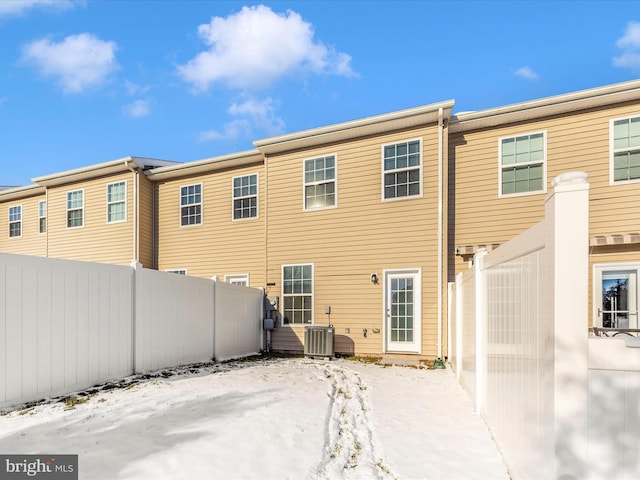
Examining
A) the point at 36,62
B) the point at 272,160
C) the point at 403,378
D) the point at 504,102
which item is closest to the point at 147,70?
the point at 36,62

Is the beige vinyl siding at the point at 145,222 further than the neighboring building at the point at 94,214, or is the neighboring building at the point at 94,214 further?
the neighboring building at the point at 94,214

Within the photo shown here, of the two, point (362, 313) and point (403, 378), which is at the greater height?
point (362, 313)

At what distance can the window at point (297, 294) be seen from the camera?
9.60 metres

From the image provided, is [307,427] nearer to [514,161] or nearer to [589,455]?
[589,455]

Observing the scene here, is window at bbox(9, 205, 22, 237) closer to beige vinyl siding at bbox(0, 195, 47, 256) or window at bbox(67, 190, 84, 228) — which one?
beige vinyl siding at bbox(0, 195, 47, 256)

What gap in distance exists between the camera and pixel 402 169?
881cm

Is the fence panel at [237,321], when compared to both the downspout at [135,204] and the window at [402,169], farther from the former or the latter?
the downspout at [135,204]

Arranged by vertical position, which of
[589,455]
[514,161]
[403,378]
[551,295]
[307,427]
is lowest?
[403,378]

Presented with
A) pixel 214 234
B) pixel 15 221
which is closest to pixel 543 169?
pixel 214 234

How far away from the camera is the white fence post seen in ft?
5.93

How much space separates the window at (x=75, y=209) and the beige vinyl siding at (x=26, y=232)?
154cm

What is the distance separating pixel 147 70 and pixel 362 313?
341 inches

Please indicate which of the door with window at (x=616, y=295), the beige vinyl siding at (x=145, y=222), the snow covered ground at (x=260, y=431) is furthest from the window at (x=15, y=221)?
the door with window at (x=616, y=295)

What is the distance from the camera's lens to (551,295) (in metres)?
1.90
